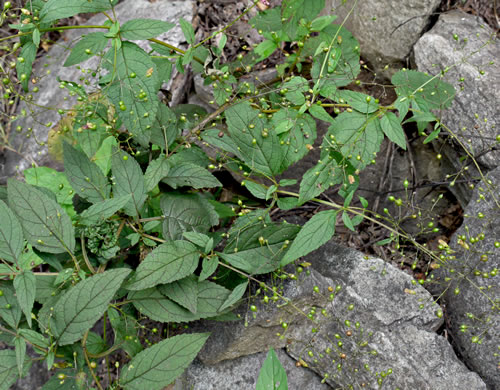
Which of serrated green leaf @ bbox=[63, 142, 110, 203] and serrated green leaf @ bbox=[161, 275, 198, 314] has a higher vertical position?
serrated green leaf @ bbox=[63, 142, 110, 203]

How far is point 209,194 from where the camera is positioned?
2840 mm

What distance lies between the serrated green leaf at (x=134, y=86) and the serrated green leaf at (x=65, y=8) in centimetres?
19

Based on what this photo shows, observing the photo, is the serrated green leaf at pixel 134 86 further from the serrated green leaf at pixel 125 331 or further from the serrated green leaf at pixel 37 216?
the serrated green leaf at pixel 125 331

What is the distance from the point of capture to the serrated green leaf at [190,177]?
2.31 meters

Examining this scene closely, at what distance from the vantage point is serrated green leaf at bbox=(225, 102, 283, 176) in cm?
230

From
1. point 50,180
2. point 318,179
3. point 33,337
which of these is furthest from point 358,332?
point 50,180

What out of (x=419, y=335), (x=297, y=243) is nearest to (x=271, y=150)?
(x=297, y=243)

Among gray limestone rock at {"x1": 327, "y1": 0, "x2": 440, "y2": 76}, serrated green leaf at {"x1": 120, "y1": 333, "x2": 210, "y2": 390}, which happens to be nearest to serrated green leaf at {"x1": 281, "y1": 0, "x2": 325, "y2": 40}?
gray limestone rock at {"x1": 327, "y1": 0, "x2": 440, "y2": 76}

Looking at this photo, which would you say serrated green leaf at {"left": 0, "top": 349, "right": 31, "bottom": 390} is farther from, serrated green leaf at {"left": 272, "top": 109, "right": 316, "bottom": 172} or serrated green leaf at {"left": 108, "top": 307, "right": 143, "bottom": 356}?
serrated green leaf at {"left": 272, "top": 109, "right": 316, "bottom": 172}

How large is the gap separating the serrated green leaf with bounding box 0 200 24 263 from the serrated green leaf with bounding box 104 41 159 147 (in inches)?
24.0

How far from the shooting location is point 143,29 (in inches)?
81.7

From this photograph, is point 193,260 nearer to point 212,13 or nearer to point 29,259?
point 29,259

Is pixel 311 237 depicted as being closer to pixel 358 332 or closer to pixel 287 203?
pixel 287 203

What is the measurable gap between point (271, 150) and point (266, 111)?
0.74 ft
